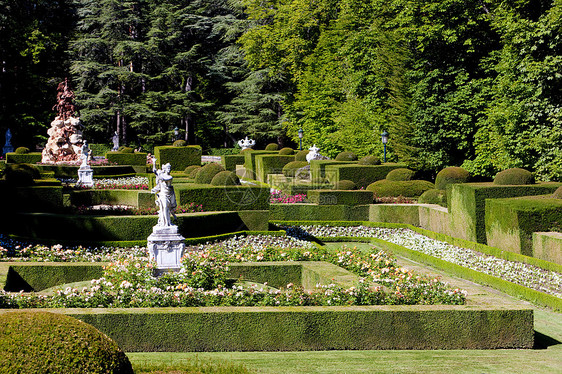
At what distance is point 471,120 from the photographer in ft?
99.6

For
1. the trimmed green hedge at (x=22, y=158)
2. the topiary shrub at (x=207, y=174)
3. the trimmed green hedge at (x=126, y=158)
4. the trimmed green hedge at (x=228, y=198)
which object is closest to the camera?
the trimmed green hedge at (x=228, y=198)

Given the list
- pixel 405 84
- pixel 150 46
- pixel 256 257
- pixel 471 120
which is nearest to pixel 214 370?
pixel 256 257

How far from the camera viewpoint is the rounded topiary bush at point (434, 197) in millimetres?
25016

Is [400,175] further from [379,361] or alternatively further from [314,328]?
[379,361]

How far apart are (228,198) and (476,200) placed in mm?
8120

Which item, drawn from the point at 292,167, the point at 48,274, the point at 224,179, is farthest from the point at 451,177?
the point at 48,274

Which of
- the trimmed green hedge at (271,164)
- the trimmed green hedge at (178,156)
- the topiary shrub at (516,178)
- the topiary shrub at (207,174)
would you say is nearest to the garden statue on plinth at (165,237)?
the topiary shrub at (207,174)

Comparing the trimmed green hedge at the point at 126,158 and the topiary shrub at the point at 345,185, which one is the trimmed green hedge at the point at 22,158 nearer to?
the trimmed green hedge at the point at 126,158

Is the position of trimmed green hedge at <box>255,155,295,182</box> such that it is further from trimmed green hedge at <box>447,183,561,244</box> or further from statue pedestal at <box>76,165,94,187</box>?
trimmed green hedge at <box>447,183,561,244</box>

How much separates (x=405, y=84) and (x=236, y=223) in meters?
17.9

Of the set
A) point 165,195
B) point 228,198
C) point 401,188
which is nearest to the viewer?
point 165,195

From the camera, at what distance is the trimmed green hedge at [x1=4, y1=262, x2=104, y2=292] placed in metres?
13.2

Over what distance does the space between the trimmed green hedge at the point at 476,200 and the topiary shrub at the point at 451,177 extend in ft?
16.5

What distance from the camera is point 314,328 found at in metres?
9.28
